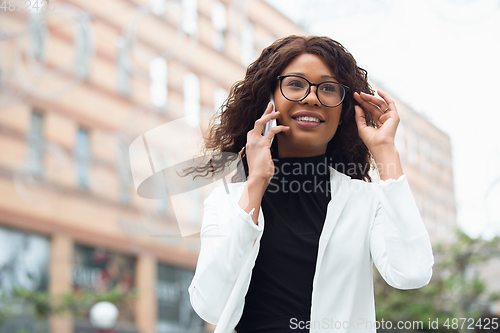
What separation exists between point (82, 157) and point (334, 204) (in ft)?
47.8

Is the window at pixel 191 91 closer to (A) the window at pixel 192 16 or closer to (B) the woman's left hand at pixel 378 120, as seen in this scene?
(A) the window at pixel 192 16

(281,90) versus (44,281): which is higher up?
(44,281)

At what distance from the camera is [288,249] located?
5.37 feet

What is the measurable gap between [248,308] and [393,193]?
511mm

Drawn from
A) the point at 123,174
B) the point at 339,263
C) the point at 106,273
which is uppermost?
the point at 123,174

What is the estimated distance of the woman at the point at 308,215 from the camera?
4.94 ft

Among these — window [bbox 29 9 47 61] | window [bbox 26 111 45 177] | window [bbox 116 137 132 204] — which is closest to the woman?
window [bbox 29 9 47 61]

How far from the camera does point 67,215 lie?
15.1 meters

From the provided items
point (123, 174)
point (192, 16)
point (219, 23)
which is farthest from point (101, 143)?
point (219, 23)

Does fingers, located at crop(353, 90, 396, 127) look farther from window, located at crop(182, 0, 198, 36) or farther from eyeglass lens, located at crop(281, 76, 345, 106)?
window, located at crop(182, 0, 198, 36)

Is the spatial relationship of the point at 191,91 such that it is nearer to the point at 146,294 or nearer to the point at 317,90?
the point at 146,294

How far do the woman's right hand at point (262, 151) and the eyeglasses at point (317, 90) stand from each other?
0.07 meters

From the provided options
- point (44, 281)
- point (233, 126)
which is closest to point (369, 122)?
point (233, 126)

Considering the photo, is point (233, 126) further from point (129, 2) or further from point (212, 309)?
point (129, 2)
